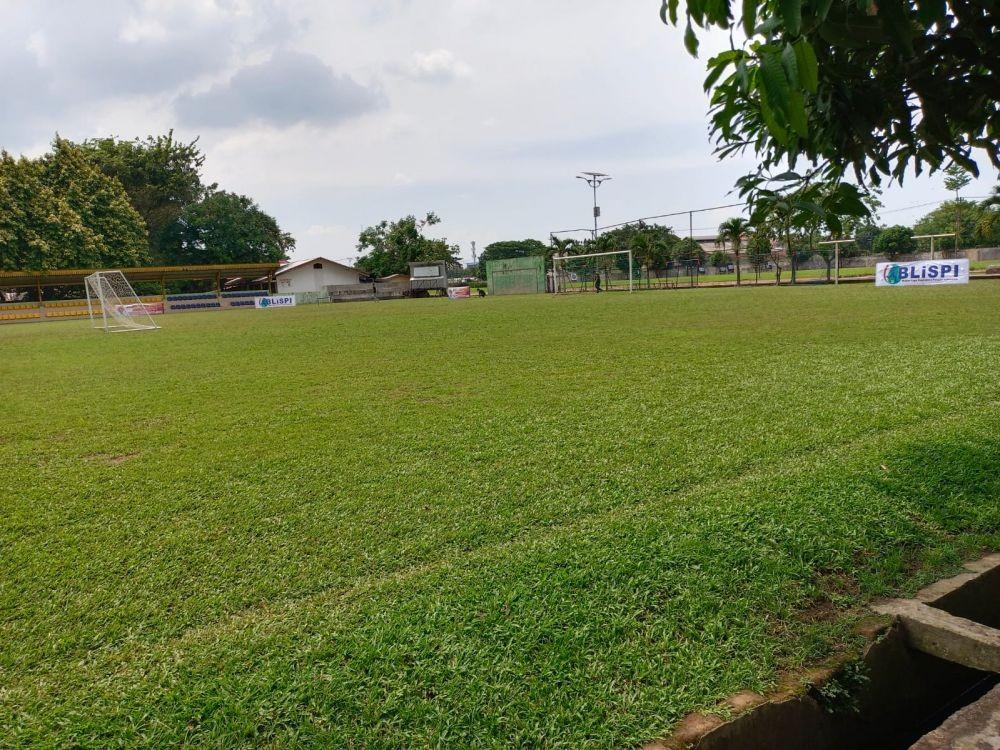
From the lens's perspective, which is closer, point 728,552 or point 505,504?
point 728,552

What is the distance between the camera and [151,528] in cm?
347

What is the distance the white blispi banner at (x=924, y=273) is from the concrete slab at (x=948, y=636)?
26.9m

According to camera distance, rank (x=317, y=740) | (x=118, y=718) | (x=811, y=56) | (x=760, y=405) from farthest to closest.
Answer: (x=760, y=405) → (x=118, y=718) → (x=317, y=740) → (x=811, y=56)

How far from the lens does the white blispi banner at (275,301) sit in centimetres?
4359

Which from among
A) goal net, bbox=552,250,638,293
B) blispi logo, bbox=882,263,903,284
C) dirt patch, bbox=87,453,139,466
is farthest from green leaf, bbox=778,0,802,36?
goal net, bbox=552,250,638,293

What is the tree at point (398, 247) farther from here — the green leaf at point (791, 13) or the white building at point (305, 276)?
the green leaf at point (791, 13)


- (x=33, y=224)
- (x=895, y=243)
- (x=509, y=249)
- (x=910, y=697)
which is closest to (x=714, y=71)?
(x=910, y=697)

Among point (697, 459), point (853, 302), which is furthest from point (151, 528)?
point (853, 302)

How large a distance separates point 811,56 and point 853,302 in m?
17.9

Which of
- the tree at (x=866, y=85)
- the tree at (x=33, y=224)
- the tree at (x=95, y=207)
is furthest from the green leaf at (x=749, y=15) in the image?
Result: the tree at (x=95, y=207)

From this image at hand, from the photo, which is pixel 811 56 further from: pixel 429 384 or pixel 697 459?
pixel 429 384

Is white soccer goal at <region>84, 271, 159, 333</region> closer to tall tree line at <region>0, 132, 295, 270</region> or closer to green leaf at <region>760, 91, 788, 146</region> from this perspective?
tall tree line at <region>0, 132, 295, 270</region>

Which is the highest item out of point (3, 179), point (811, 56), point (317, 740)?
point (3, 179)

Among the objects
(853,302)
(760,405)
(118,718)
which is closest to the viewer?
(118,718)
